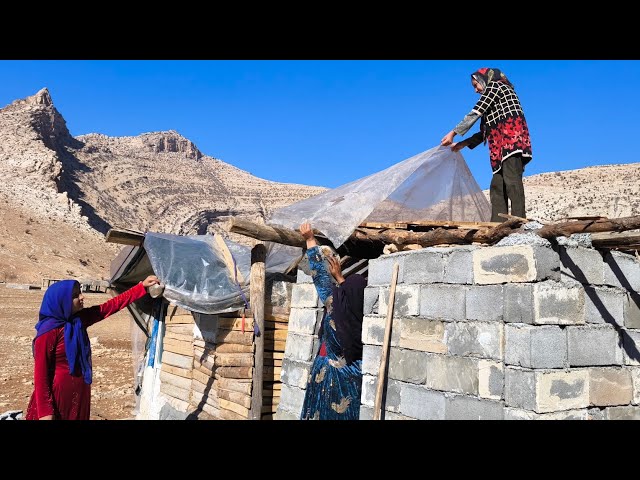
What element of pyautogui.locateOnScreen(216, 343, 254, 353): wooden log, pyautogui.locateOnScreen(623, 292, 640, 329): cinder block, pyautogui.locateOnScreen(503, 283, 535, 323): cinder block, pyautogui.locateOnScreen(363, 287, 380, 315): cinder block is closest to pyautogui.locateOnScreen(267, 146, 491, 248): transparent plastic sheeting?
pyautogui.locateOnScreen(363, 287, 380, 315): cinder block

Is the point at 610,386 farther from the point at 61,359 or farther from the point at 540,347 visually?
the point at 61,359

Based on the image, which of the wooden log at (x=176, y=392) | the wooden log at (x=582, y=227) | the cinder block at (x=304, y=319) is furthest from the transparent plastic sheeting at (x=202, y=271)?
the wooden log at (x=582, y=227)

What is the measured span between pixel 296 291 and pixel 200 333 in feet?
6.32

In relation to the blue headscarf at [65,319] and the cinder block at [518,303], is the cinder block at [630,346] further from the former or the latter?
the blue headscarf at [65,319]

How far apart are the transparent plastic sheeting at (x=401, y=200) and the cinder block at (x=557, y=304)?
4.81 feet

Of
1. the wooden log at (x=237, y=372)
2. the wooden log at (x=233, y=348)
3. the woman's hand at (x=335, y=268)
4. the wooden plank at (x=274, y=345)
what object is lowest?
the wooden log at (x=237, y=372)

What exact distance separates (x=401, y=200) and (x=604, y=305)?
6.11 ft

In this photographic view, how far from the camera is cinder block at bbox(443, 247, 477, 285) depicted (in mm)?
3697

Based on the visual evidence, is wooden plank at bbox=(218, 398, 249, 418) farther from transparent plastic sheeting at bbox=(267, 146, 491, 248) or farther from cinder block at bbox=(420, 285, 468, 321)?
cinder block at bbox=(420, 285, 468, 321)

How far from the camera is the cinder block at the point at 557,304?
3252mm

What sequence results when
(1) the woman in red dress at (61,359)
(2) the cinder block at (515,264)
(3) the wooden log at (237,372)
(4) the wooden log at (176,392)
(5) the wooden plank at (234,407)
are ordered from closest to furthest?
(2) the cinder block at (515,264)
(1) the woman in red dress at (61,359)
(5) the wooden plank at (234,407)
(3) the wooden log at (237,372)
(4) the wooden log at (176,392)
